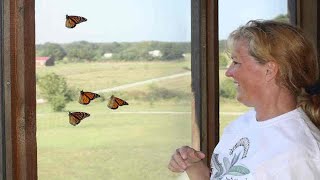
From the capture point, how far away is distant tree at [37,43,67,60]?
181 centimetres

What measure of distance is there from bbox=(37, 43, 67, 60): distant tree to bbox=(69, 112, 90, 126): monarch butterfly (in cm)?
20

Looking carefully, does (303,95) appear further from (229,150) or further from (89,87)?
(89,87)

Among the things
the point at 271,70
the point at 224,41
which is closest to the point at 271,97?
the point at 271,70

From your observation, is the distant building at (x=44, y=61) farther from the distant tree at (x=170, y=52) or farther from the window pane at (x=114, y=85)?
the distant tree at (x=170, y=52)

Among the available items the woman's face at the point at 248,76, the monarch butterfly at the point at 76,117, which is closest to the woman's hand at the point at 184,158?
the woman's face at the point at 248,76

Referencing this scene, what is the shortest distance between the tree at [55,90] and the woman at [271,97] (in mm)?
615

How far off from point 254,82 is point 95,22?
2.29 ft

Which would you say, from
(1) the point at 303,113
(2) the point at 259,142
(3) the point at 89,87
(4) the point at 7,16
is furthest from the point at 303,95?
(4) the point at 7,16

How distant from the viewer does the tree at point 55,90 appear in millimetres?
1831

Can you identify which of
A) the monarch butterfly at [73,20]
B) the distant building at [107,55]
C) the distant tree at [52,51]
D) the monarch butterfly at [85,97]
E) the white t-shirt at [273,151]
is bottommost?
the white t-shirt at [273,151]

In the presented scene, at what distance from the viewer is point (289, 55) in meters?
1.43

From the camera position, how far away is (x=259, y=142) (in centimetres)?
143

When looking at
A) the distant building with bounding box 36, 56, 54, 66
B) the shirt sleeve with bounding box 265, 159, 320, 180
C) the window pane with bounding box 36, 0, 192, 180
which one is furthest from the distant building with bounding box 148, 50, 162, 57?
the shirt sleeve with bounding box 265, 159, 320, 180

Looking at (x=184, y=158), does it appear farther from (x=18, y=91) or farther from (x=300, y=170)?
(x=18, y=91)
